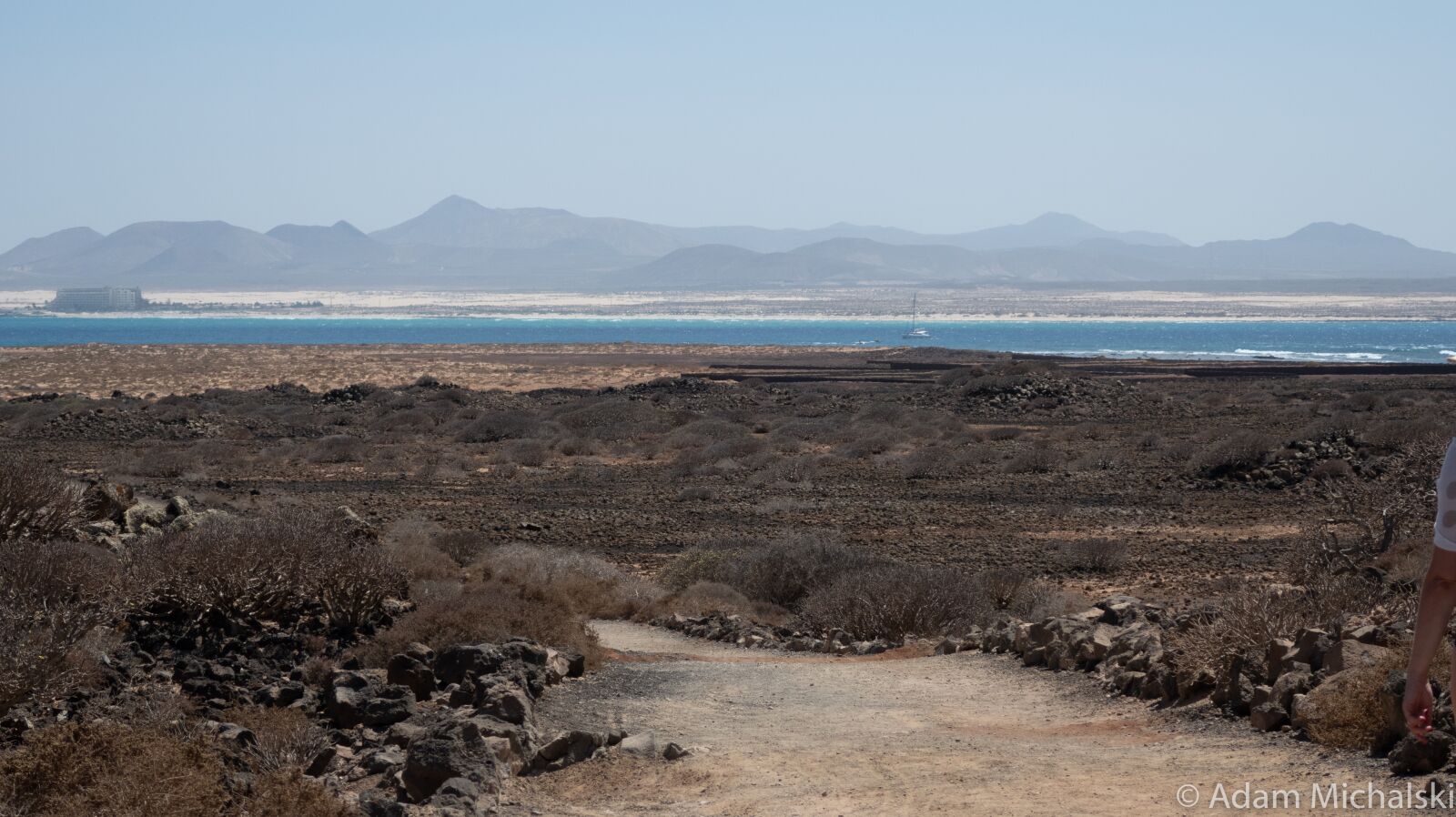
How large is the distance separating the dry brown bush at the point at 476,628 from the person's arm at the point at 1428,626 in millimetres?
7337

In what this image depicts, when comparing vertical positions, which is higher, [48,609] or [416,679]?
[48,609]

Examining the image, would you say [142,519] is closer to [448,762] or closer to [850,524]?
[448,762]

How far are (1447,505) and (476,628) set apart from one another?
8188 millimetres

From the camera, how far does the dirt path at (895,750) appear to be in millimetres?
6980

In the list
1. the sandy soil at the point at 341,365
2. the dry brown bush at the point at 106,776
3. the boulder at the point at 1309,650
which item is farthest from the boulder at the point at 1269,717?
the sandy soil at the point at 341,365

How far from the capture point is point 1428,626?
420cm

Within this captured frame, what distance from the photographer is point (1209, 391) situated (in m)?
56.2

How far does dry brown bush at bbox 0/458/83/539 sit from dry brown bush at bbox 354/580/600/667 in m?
4.26

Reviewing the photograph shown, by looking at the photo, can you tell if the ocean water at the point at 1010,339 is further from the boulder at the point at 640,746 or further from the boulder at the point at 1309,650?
the boulder at the point at 640,746

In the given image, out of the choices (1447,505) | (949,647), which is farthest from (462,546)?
(1447,505)

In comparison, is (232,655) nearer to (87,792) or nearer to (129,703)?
(129,703)

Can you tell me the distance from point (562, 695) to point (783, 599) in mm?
7196

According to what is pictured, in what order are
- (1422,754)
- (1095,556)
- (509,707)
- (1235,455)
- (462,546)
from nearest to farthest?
1. (1422,754)
2. (509,707)
3. (462,546)
4. (1095,556)
5. (1235,455)

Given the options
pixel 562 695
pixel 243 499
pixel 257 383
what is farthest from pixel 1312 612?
pixel 257 383
